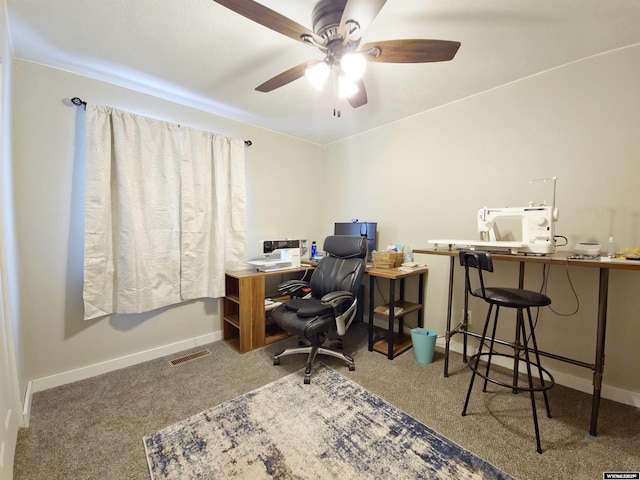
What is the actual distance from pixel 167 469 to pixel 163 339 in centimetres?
143

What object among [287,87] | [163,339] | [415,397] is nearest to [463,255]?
[415,397]

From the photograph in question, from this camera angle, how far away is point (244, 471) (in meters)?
1.36

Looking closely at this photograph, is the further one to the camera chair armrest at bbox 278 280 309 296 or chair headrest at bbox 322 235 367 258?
chair armrest at bbox 278 280 309 296

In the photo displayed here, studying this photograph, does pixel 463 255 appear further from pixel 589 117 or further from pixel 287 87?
pixel 287 87

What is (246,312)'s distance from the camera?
2.62 metres

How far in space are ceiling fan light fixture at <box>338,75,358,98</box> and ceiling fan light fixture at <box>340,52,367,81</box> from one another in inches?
3.2

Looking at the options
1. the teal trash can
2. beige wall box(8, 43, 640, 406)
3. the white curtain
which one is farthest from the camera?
the teal trash can

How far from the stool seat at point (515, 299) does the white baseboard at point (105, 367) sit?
8.53 feet

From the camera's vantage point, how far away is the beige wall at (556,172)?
72.6 inches

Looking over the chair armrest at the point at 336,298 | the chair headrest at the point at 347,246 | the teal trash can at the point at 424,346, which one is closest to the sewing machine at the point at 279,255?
the chair headrest at the point at 347,246

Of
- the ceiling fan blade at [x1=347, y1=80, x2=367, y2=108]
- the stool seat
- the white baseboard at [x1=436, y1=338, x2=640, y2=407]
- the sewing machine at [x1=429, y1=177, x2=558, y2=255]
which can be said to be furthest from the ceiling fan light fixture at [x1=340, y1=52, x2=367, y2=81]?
the white baseboard at [x1=436, y1=338, x2=640, y2=407]

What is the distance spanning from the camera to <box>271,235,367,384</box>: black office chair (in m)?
2.19

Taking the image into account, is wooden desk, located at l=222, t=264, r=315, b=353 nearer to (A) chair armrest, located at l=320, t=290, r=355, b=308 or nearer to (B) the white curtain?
(B) the white curtain

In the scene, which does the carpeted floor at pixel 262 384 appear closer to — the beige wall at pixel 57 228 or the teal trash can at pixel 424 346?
the teal trash can at pixel 424 346
